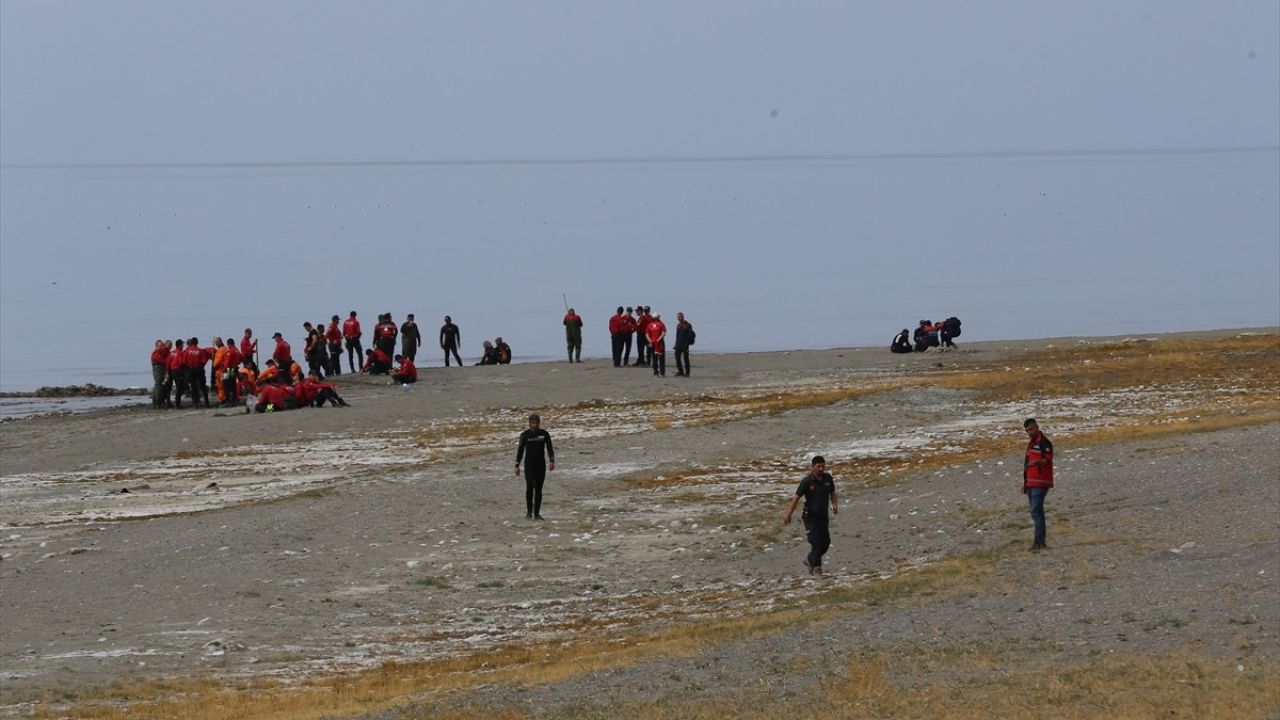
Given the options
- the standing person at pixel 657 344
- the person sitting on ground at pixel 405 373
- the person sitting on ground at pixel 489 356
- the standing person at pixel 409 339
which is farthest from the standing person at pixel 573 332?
the person sitting on ground at pixel 405 373

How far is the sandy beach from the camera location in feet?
55.0

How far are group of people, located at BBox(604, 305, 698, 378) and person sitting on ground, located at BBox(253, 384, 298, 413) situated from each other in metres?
8.35

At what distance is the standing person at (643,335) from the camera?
45.4 m

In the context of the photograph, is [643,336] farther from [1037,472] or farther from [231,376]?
[1037,472]

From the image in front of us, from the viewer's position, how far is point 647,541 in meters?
24.6

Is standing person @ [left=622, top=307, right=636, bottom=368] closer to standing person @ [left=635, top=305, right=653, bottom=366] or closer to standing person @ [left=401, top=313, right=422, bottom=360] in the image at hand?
standing person @ [left=635, top=305, right=653, bottom=366]

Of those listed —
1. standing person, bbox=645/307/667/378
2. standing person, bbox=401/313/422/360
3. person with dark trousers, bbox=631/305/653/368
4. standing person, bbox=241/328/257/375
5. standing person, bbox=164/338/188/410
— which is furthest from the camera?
standing person, bbox=401/313/422/360

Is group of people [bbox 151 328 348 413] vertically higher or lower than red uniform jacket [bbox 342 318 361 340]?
lower

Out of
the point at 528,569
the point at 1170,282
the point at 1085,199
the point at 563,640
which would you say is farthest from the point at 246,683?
the point at 1085,199

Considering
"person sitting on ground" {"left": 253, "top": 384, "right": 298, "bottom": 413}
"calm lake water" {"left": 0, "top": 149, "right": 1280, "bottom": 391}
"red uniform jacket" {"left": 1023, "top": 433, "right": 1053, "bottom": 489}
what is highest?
"calm lake water" {"left": 0, "top": 149, "right": 1280, "bottom": 391}

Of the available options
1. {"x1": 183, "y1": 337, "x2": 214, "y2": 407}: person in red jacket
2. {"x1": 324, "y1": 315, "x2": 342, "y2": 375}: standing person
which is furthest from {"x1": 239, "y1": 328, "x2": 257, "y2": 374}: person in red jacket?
{"x1": 324, "y1": 315, "x2": 342, "y2": 375}: standing person

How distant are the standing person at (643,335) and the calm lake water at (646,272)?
526 inches

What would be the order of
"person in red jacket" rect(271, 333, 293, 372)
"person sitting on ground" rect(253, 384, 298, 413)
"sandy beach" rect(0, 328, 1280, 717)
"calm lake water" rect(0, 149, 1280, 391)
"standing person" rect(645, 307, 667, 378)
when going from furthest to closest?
"calm lake water" rect(0, 149, 1280, 391) < "standing person" rect(645, 307, 667, 378) < "person in red jacket" rect(271, 333, 293, 372) < "person sitting on ground" rect(253, 384, 298, 413) < "sandy beach" rect(0, 328, 1280, 717)

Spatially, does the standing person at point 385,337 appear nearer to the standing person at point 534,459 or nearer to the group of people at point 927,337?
the group of people at point 927,337
